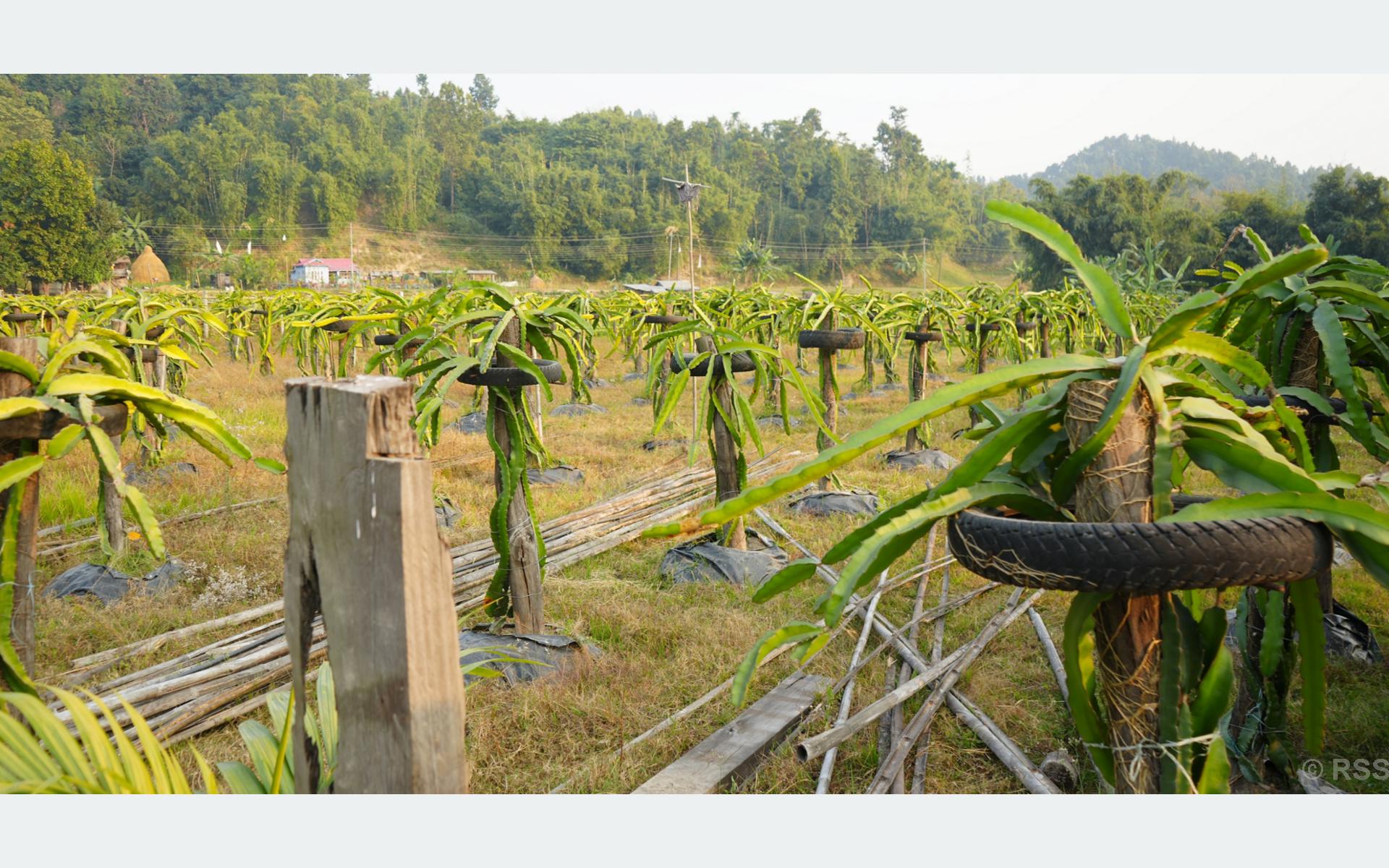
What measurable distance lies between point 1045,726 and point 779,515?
10.2 feet

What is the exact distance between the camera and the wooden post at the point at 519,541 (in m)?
3.64

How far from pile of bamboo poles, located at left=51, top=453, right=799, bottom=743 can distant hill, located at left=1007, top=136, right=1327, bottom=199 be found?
355ft

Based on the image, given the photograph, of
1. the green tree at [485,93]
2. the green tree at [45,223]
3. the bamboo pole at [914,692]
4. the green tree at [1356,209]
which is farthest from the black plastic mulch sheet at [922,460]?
the green tree at [485,93]

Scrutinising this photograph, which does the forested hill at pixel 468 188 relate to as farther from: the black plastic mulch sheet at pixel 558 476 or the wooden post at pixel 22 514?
the wooden post at pixel 22 514

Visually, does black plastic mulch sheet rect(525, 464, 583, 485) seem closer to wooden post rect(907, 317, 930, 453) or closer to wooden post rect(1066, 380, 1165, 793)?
wooden post rect(907, 317, 930, 453)

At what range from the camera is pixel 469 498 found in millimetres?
6457

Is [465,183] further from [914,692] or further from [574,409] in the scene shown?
[914,692]

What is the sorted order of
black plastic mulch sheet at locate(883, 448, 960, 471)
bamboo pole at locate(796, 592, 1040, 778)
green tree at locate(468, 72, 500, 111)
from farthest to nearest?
green tree at locate(468, 72, 500, 111) < black plastic mulch sheet at locate(883, 448, 960, 471) < bamboo pole at locate(796, 592, 1040, 778)

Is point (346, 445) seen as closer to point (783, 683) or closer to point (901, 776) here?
point (901, 776)

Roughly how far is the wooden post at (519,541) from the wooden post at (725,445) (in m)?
1.32

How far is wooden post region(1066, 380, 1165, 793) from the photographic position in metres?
1.33

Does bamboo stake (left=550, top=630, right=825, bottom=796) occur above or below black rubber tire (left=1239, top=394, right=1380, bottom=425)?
below

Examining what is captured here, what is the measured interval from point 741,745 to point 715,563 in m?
1.93

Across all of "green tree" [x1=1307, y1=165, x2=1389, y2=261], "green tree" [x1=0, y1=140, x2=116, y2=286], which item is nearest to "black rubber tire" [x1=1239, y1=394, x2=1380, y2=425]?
"green tree" [x1=1307, y1=165, x2=1389, y2=261]
